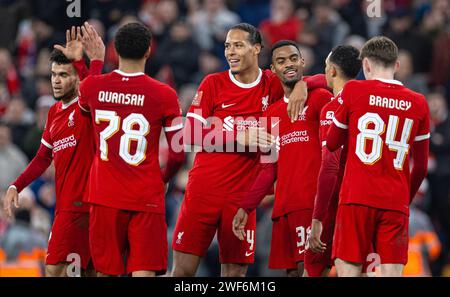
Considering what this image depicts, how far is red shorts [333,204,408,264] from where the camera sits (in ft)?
28.0

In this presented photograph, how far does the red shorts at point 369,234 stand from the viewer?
336 inches

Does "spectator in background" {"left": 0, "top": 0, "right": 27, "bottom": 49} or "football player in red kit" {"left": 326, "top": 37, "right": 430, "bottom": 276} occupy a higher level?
"spectator in background" {"left": 0, "top": 0, "right": 27, "bottom": 49}

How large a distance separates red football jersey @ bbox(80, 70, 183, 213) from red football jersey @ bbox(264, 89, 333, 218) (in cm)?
117

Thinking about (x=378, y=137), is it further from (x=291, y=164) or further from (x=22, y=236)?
(x=22, y=236)

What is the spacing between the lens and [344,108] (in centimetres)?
859

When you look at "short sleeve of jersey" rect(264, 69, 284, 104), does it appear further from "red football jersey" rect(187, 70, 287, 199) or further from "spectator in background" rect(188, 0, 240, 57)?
"spectator in background" rect(188, 0, 240, 57)

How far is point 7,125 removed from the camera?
Answer: 1644 centimetres

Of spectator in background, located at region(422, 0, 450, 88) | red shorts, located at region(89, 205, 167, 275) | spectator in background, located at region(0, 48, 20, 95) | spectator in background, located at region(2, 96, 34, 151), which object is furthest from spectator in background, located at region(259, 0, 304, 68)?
red shorts, located at region(89, 205, 167, 275)

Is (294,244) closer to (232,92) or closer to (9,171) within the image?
(232,92)


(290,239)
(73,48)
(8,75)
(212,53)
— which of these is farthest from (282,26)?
(290,239)
